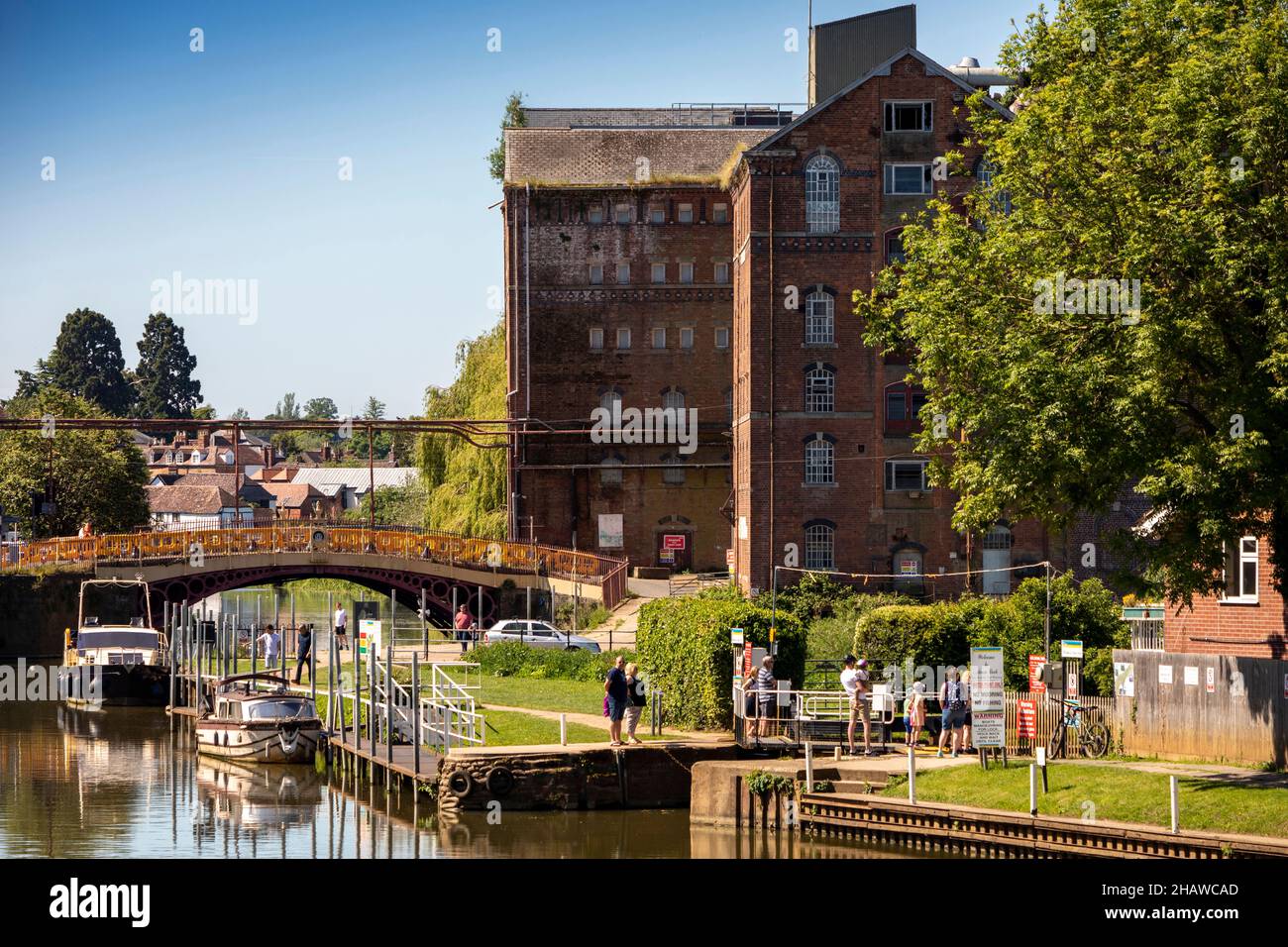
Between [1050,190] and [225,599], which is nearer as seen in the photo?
[1050,190]

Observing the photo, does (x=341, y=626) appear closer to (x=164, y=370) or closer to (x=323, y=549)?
(x=323, y=549)

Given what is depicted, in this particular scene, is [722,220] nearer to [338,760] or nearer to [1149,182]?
[338,760]

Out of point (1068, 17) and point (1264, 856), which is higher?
point (1068, 17)

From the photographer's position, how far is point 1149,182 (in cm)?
2964

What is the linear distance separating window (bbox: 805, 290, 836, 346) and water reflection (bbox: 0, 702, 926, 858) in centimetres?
3013

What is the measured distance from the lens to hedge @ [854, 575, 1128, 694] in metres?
40.2

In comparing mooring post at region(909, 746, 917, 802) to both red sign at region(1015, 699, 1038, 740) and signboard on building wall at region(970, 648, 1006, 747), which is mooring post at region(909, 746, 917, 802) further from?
red sign at region(1015, 699, 1038, 740)

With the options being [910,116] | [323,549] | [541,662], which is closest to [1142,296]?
[541,662]

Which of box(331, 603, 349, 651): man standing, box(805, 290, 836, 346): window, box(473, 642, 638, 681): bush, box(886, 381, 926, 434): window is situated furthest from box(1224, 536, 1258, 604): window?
box(331, 603, 349, 651): man standing

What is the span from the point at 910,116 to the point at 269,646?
2981cm

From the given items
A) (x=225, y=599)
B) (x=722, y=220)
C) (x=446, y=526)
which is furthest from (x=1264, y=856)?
(x=225, y=599)

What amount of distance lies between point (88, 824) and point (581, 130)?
56.7 metres

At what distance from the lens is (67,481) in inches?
3716

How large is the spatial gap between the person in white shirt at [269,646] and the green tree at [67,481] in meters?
39.1
